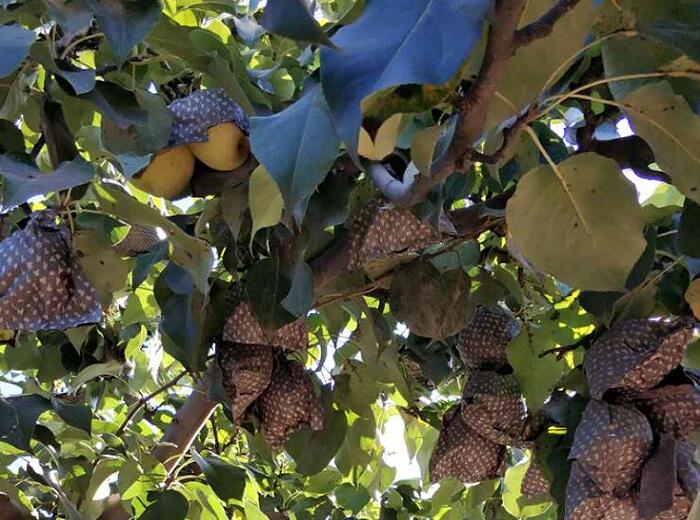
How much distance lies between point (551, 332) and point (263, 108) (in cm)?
48

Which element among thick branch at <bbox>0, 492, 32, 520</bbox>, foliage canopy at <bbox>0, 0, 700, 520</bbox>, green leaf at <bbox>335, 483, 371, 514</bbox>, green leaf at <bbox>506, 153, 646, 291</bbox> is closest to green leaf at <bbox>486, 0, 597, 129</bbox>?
foliage canopy at <bbox>0, 0, 700, 520</bbox>

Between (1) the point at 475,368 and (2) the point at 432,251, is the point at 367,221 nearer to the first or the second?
(2) the point at 432,251

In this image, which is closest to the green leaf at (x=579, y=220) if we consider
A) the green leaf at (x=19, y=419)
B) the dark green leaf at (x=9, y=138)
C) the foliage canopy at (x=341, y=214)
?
the foliage canopy at (x=341, y=214)

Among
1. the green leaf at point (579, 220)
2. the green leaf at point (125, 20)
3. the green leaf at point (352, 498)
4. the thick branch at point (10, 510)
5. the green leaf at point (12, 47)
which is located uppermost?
the green leaf at point (12, 47)

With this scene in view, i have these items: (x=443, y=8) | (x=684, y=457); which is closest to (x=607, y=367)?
(x=684, y=457)

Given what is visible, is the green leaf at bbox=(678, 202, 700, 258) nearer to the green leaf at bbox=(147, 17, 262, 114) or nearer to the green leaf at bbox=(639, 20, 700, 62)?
the green leaf at bbox=(639, 20, 700, 62)

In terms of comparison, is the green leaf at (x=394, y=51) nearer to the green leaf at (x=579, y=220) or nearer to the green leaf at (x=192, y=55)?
the green leaf at (x=579, y=220)

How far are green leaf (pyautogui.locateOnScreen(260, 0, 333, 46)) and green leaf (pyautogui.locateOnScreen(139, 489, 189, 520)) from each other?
2.85ft

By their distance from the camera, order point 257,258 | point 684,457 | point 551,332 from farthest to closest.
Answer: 1. point 551,332
2. point 257,258
3. point 684,457

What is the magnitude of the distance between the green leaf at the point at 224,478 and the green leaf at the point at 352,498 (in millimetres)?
434

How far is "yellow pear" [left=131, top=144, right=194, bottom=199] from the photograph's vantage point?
3.44ft

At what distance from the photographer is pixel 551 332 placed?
130 centimetres

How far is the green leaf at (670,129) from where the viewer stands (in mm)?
794

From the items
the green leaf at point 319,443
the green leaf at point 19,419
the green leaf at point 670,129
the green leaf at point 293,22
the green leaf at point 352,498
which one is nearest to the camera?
the green leaf at point 293,22
